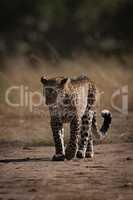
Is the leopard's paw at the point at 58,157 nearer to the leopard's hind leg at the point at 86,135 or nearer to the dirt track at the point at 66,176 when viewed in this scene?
the dirt track at the point at 66,176

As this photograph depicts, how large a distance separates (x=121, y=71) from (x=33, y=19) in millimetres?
2683

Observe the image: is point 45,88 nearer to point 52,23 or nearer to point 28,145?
point 28,145

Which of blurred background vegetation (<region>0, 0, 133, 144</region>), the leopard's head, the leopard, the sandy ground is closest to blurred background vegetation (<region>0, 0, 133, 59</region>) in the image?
blurred background vegetation (<region>0, 0, 133, 144</region>)

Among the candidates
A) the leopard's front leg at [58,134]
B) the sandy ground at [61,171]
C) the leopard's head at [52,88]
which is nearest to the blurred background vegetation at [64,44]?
the sandy ground at [61,171]

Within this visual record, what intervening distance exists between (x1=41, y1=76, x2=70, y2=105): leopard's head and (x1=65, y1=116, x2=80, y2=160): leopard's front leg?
405 mm

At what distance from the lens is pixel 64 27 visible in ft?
63.4

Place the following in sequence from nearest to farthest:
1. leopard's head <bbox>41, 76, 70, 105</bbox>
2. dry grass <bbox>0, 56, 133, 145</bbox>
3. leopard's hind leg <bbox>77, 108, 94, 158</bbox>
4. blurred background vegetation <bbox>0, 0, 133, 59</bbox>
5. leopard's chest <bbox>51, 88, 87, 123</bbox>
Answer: leopard's head <bbox>41, 76, 70, 105</bbox>, leopard's chest <bbox>51, 88, 87, 123</bbox>, leopard's hind leg <bbox>77, 108, 94, 158</bbox>, dry grass <bbox>0, 56, 133, 145</bbox>, blurred background vegetation <bbox>0, 0, 133, 59</bbox>

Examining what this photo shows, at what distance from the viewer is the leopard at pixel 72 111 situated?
985 cm

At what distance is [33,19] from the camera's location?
64.4 ft

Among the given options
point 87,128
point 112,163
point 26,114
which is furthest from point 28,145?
Answer: point 26,114

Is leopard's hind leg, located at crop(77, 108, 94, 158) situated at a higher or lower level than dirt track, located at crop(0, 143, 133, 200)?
higher

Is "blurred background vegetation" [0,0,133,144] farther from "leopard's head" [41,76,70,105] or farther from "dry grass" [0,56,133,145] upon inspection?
"leopard's head" [41,76,70,105]

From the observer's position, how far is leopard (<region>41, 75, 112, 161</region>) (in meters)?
9.85

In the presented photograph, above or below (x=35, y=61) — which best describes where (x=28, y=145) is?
below
